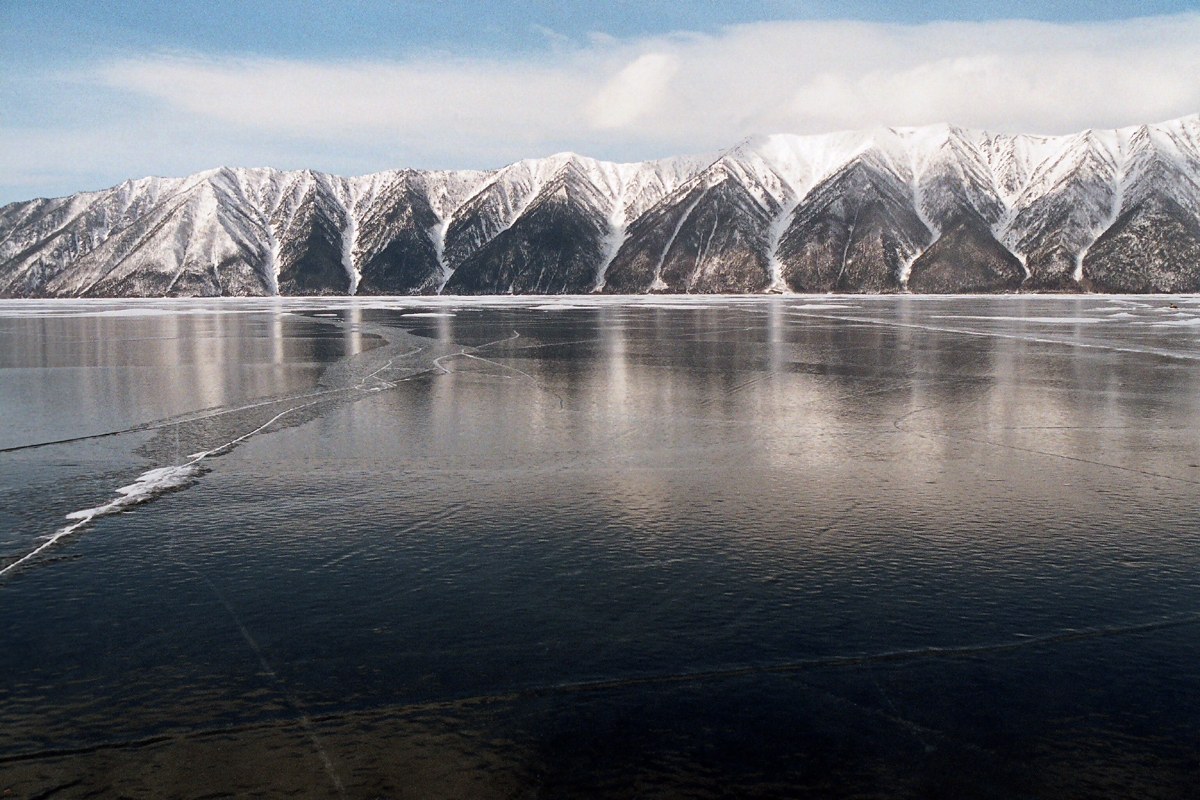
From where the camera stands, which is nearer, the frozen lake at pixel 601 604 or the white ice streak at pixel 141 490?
the frozen lake at pixel 601 604

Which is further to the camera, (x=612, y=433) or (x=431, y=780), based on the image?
(x=612, y=433)

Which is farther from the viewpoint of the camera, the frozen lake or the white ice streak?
the white ice streak

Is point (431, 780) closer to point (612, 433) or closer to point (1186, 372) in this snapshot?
point (612, 433)

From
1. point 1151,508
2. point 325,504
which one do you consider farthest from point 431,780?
point 1151,508

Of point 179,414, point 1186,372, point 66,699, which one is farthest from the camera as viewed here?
point 1186,372

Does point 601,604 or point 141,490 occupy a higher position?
point 141,490

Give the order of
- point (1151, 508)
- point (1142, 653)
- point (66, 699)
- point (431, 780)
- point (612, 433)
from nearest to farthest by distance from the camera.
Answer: point (431, 780)
point (66, 699)
point (1142, 653)
point (1151, 508)
point (612, 433)

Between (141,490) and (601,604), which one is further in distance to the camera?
(141,490)

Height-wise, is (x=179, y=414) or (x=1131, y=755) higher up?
(x=179, y=414)
